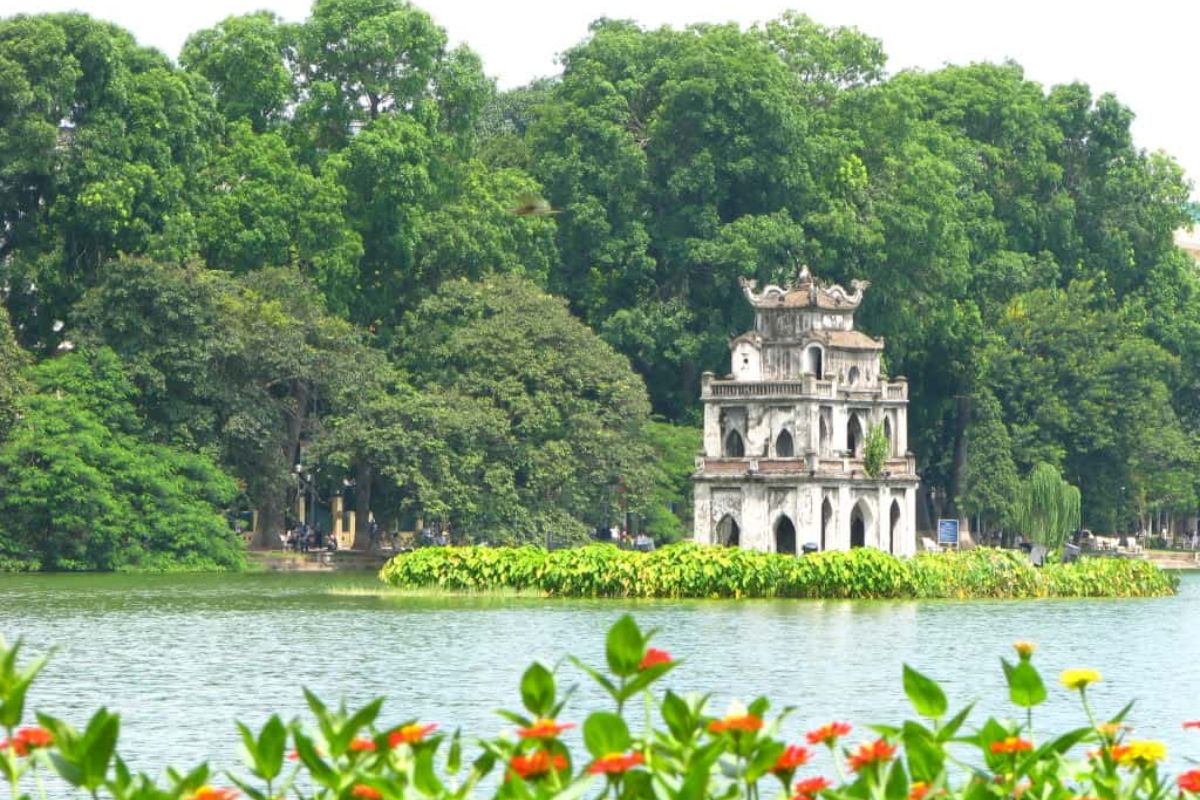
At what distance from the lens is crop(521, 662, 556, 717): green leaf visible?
10960 millimetres

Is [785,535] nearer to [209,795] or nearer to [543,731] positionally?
[543,731]

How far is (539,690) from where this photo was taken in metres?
11.0

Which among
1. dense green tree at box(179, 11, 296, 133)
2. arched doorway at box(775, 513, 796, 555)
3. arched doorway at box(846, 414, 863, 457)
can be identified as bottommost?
arched doorway at box(775, 513, 796, 555)

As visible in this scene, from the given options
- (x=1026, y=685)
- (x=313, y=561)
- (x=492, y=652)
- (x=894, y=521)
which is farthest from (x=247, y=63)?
(x=1026, y=685)

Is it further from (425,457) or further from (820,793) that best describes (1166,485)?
(820,793)

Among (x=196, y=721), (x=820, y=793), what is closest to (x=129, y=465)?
(x=196, y=721)

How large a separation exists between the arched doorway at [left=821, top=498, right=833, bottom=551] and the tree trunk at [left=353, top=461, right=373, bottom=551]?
1111 cm

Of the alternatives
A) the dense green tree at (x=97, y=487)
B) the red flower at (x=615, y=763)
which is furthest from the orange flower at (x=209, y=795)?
the dense green tree at (x=97, y=487)

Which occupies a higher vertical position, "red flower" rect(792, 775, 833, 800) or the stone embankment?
the stone embankment

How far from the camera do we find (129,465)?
205 ft

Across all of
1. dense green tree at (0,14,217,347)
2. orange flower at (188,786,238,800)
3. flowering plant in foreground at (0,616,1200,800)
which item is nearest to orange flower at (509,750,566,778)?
flowering plant in foreground at (0,616,1200,800)

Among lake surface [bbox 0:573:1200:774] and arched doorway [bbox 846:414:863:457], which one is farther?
arched doorway [bbox 846:414:863:457]

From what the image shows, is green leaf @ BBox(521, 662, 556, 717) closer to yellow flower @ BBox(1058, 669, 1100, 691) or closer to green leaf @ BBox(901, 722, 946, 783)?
green leaf @ BBox(901, 722, 946, 783)

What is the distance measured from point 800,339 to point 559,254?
12070 millimetres
